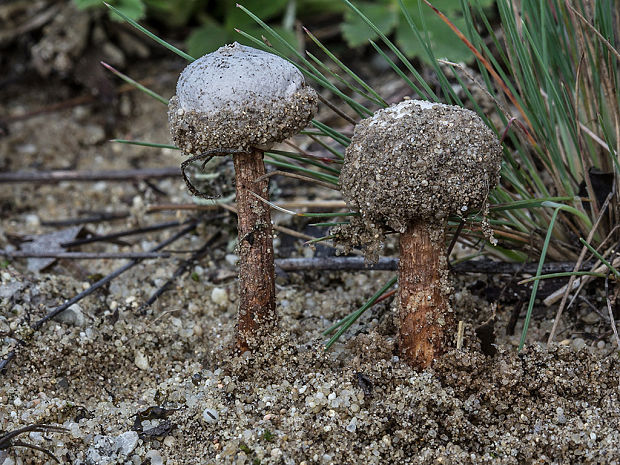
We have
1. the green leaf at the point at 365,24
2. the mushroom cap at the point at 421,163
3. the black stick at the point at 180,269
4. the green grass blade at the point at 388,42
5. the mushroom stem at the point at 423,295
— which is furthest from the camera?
the green leaf at the point at 365,24

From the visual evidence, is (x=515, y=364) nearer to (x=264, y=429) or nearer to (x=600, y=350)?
(x=600, y=350)

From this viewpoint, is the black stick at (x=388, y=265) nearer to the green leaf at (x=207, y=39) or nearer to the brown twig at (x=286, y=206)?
the brown twig at (x=286, y=206)

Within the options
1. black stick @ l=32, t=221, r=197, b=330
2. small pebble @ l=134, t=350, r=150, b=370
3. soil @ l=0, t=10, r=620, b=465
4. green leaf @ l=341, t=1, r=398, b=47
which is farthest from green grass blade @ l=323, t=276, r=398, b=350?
green leaf @ l=341, t=1, r=398, b=47

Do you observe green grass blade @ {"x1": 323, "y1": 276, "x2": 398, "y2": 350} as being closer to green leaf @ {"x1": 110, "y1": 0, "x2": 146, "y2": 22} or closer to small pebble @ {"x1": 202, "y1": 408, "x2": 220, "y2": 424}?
small pebble @ {"x1": 202, "y1": 408, "x2": 220, "y2": 424}

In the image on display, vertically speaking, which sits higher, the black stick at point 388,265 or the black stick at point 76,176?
the black stick at point 76,176

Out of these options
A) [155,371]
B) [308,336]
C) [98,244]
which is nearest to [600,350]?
[308,336]

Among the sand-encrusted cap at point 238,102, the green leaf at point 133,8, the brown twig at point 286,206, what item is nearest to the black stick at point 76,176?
the brown twig at point 286,206

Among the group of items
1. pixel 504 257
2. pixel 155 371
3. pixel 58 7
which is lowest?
pixel 155 371
